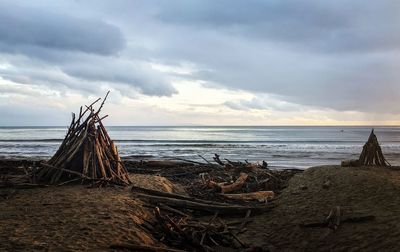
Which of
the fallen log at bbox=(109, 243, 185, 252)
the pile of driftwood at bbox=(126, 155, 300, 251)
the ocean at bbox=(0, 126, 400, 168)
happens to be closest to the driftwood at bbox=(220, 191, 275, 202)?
the pile of driftwood at bbox=(126, 155, 300, 251)

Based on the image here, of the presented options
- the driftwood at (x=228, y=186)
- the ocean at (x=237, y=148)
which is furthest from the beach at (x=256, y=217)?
the ocean at (x=237, y=148)

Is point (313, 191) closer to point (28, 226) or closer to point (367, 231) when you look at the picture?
point (367, 231)

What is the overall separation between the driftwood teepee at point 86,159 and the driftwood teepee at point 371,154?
7501 mm

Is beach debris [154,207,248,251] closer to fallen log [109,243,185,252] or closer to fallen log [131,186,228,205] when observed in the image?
fallen log [109,243,185,252]

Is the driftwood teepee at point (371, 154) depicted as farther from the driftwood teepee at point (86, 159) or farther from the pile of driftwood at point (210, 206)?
the driftwood teepee at point (86, 159)

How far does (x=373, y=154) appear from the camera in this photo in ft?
Result: 42.9

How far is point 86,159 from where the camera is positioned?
10812mm

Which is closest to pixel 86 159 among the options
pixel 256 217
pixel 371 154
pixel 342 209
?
pixel 256 217

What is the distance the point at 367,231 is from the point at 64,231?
491 centimetres

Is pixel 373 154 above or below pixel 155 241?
above

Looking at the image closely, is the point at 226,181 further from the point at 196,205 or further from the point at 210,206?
the point at 196,205

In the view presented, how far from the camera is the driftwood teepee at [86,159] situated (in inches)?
422

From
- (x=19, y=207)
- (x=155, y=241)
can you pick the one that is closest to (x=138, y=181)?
(x=19, y=207)

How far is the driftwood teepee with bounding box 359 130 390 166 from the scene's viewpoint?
42.3 ft
